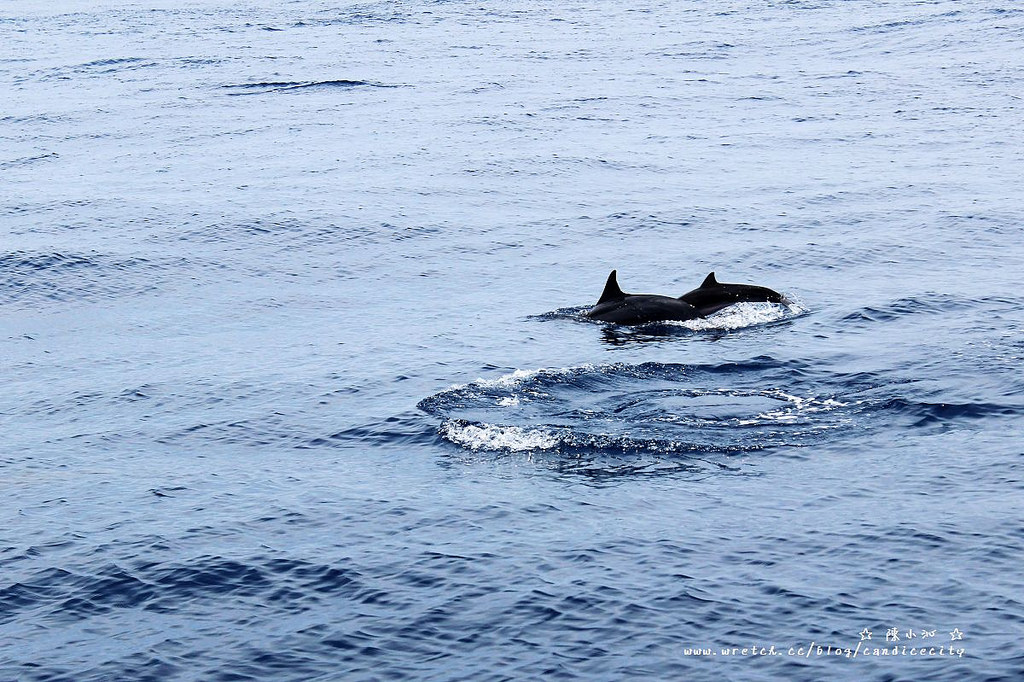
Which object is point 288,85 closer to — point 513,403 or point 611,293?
point 611,293

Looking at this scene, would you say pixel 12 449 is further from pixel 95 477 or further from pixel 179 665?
pixel 179 665

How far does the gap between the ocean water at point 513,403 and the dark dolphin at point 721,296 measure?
462 millimetres

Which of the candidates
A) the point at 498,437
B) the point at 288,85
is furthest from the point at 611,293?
the point at 288,85

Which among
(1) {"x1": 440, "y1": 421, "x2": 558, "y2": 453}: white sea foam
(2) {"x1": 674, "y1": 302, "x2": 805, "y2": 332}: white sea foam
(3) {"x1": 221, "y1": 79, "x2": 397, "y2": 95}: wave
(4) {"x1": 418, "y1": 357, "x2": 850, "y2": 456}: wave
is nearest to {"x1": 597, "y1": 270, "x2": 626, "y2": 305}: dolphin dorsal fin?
(2) {"x1": 674, "y1": 302, "x2": 805, "y2": 332}: white sea foam

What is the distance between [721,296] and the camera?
78.6 feet

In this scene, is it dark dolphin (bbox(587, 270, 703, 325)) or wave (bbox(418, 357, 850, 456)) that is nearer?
wave (bbox(418, 357, 850, 456))

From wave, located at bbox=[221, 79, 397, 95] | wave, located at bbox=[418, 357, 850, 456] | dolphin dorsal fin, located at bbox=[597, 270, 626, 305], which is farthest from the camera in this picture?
wave, located at bbox=[221, 79, 397, 95]

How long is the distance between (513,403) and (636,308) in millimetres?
5312

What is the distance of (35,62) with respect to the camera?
6800cm

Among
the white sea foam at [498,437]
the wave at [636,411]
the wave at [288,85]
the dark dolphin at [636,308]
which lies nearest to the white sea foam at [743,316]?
the dark dolphin at [636,308]

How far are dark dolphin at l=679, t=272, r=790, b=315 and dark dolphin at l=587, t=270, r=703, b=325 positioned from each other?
261 millimetres

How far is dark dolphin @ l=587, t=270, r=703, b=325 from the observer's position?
23.1 meters

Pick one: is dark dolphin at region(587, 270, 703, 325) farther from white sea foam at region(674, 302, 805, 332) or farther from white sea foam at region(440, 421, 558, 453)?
white sea foam at region(440, 421, 558, 453)

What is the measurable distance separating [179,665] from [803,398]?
9587mm
